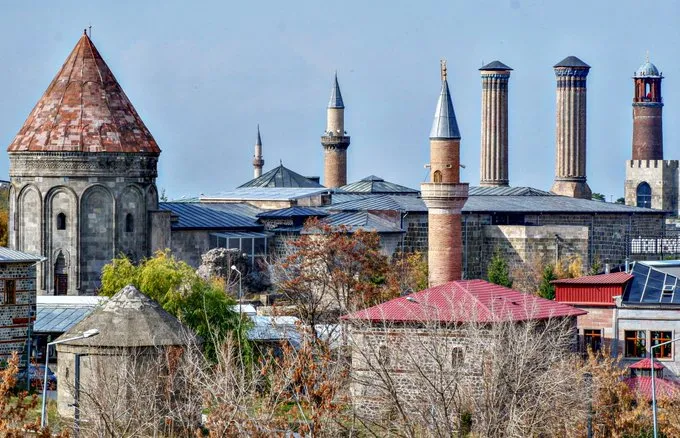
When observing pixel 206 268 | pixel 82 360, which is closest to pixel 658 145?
pixel 206 268

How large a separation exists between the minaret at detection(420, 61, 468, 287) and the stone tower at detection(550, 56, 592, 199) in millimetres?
34200

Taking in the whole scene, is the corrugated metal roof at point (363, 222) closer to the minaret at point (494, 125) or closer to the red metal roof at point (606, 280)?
the red metal roof at point (606, 280)

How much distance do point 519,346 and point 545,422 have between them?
1.95 metres

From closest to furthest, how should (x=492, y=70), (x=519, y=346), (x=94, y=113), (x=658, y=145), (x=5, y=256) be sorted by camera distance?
(x=519, y=346), (x=5, y=256), (x=94, y=113), (x=492, y=70), (x=658, y=145)

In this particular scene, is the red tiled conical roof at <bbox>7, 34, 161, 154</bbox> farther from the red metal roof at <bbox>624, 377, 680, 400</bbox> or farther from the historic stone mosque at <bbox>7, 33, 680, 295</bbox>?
the red metal roof at <bbox>624, 377, 680, 400</bbox>

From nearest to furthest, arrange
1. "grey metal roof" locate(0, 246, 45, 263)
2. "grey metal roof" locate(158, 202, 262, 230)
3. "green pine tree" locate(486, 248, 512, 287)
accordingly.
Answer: "grey metal roof" locate(0, 246, 45, 263) → "grey metal roof" locate(158, 202, 262, 230) → "green pine tree" locate(486, 248, 512, 287)

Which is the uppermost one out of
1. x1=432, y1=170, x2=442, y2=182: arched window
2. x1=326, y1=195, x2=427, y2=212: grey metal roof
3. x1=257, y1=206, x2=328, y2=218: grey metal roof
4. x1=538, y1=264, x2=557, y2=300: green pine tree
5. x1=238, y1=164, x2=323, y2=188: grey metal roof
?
x1=238, y1=164, x2=323, y2=188: grey metal roof

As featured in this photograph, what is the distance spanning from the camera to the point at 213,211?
66062mm

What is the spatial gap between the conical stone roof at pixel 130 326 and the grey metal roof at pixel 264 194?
31.0m

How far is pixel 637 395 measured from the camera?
4284 cm

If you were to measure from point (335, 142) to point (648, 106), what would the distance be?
25590mm

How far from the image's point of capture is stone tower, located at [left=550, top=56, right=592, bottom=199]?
91500 millimetres

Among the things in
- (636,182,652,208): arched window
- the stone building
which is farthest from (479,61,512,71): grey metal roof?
the stone building

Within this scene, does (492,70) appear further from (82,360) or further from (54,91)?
(82,360)
